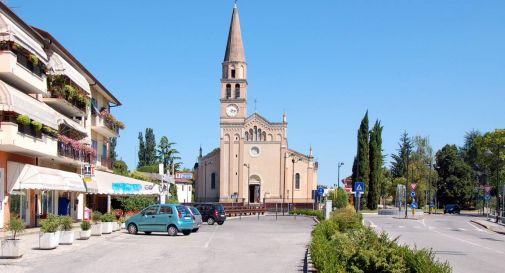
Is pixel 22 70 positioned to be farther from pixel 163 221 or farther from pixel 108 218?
pixel 163 221

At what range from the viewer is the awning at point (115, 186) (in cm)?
4226

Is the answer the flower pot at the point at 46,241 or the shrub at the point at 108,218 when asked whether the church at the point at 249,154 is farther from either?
the flower pot at the point at 46,241

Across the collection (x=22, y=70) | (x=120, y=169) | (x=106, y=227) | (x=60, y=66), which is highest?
(x=60, y=66)

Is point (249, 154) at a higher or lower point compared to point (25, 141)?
higher

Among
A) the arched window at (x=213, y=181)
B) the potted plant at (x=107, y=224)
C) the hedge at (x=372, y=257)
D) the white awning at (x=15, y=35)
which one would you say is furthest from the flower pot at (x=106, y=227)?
the arched window at (x=213, y=181)

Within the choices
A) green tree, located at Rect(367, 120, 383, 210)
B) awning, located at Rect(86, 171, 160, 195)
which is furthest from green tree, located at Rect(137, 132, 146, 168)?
awning, located at Rect(86, 171, 160, 195)

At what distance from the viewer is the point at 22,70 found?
3109 centimetres

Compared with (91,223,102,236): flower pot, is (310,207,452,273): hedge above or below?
above

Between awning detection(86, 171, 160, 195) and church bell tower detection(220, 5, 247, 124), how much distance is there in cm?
5129

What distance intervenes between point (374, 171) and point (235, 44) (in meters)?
29.2

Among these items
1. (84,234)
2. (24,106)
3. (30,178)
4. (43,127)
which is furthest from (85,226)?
(43,127)

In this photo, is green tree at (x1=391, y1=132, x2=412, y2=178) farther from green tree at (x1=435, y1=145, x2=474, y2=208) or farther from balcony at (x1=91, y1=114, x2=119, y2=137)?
balcony at (x1=91, y1=114, x2=119, y2=137)

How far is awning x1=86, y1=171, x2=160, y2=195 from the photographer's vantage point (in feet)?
139

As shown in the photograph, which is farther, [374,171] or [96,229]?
[374,171]
